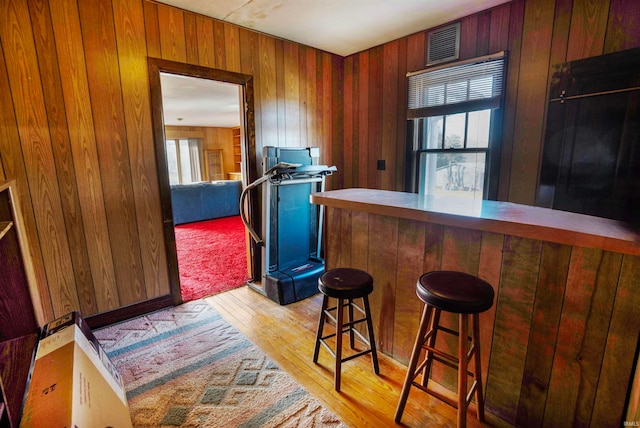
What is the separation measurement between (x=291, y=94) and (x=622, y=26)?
8.58ft

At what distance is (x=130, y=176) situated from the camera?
2.40m

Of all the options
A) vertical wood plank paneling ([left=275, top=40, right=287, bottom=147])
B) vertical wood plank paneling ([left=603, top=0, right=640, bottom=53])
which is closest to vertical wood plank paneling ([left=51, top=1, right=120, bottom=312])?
vertical wood plank paneling ([left=275, top=40, right=287, bottom=147])

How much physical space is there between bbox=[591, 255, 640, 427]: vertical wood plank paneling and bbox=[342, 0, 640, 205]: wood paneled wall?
147 cm

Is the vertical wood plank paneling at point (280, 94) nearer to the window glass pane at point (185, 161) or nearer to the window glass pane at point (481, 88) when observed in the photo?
the window glass pane at point (481, 88)

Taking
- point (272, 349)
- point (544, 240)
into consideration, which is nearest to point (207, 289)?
point (272, 349)

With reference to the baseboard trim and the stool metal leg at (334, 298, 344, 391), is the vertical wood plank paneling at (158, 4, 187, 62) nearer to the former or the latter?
the baseboard trim

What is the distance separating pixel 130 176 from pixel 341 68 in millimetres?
2625

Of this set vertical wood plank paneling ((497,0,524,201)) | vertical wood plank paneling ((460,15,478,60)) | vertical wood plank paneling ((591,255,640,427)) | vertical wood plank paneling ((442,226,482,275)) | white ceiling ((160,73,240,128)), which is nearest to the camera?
vertical wood plank paneling ((591,255,640,427))

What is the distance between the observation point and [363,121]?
11.9 ft

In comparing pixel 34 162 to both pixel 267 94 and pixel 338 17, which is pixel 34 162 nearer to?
pixel 267 94

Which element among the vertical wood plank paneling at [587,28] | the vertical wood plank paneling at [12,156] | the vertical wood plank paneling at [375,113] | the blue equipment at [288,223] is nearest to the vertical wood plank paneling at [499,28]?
the vertical wood plank paneling at [587,28]

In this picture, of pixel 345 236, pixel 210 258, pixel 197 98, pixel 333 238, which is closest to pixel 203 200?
pixel 197 98

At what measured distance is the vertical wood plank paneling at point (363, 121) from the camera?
352 centimetres

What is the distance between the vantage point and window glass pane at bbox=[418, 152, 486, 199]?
284 centimetres
